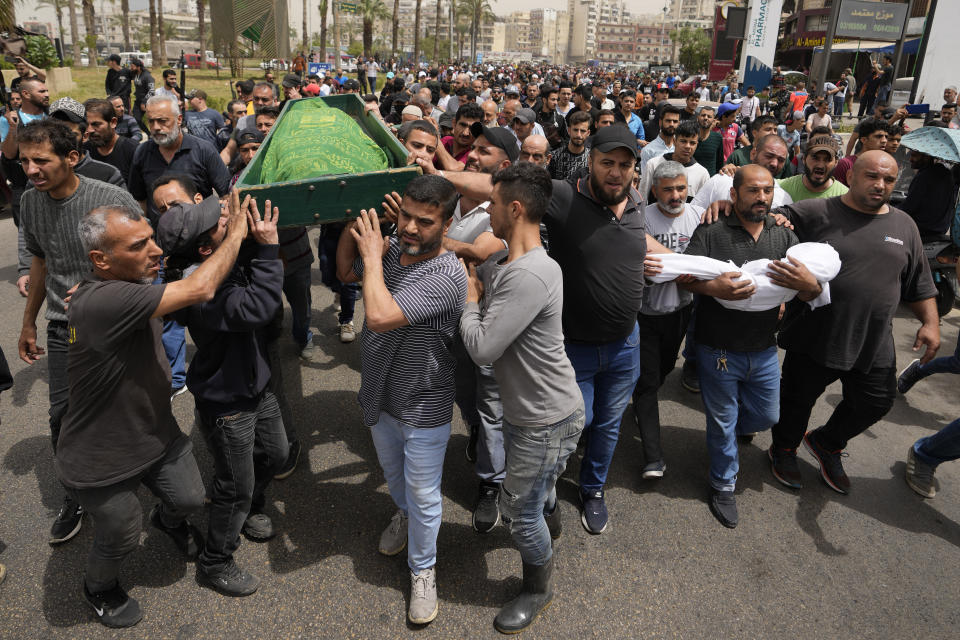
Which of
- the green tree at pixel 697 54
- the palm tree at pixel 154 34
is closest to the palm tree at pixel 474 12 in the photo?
the green tree at pixel 697 54

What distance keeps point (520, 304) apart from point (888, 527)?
280 centimetres

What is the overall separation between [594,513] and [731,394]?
104cm

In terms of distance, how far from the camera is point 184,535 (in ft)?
9.77

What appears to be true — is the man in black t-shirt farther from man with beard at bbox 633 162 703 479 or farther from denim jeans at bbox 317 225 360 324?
denim jeans at bbox 317 225 360 324

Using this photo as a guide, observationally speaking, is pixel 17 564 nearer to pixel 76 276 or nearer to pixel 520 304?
pixel 76 276

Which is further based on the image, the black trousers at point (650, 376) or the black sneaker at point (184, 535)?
the black trousers at point (650, 376)

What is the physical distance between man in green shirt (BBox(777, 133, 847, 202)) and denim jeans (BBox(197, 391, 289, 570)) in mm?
4028

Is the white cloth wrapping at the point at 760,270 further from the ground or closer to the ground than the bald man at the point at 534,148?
closer to the ground

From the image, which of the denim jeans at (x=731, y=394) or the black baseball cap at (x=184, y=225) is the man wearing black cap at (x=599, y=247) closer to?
the denim jeans at (x=731, y=394)

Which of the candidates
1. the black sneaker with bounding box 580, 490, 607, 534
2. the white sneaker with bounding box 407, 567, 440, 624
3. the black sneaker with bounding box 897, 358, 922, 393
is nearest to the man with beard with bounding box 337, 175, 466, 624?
the white sneaker with bounding box 407, 567, 440, 624

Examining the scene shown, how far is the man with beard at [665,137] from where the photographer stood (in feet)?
21.1

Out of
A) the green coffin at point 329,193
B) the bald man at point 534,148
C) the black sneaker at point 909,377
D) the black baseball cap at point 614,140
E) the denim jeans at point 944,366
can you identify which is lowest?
the black sneaker at point 909,377

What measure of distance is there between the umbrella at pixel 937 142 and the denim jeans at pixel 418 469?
14.4 feet

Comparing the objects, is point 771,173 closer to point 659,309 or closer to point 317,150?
point 659,309
